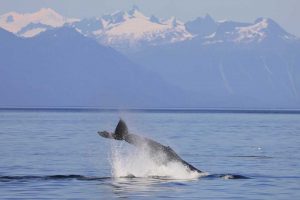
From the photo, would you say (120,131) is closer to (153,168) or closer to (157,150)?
(157,150)

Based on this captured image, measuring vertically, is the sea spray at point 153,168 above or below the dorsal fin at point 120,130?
below

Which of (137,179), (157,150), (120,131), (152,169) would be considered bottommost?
(137,179)

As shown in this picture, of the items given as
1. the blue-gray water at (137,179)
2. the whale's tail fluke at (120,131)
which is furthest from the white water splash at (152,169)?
the whale's tail fluke at (120,131)

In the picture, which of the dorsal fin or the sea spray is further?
the sea spray

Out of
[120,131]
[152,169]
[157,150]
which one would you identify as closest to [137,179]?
[157,150]

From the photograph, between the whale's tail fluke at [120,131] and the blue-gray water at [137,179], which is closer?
the blue-gray water at [137,179]

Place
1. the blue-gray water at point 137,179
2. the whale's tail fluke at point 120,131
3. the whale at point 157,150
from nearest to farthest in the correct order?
the blue-gray water at point 137,179 < the whale's tail fluke at point 120,131 < the whale at point 157,150

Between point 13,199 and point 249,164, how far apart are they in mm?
20854

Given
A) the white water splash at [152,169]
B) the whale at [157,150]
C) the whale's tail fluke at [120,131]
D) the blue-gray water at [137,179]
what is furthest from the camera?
the white water splash at [152,169]

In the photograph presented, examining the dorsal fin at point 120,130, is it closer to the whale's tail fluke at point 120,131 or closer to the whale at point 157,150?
the whale's tail fluke at point 120,131

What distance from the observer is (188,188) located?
3656cm

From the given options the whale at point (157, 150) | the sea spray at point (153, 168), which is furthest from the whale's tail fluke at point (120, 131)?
the sea spray at point (153, 168)

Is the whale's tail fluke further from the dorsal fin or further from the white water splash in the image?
the white water splash

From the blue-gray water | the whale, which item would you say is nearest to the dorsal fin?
the whale
